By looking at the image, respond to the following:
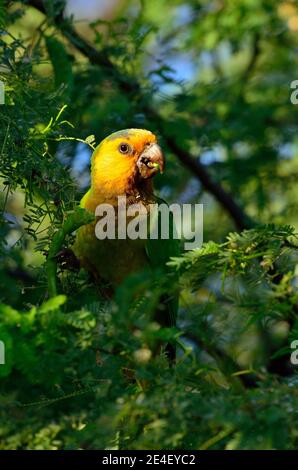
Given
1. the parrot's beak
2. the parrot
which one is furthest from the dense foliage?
the parrot's beak

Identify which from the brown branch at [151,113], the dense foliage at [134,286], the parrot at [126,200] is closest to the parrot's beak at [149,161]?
the parrot at [126,200]

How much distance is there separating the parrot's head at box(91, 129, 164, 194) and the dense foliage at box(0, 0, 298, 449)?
7.1 inches

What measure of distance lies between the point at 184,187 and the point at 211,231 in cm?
76

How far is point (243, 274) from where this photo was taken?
91.4 inches

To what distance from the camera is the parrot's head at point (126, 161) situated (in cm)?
345

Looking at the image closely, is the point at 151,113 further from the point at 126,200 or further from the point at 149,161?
the point at 126,200

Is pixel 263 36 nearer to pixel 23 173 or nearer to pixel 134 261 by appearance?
pixel 134 261

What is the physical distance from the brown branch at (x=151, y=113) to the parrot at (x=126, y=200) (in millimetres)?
770

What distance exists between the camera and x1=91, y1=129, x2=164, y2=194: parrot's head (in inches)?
136

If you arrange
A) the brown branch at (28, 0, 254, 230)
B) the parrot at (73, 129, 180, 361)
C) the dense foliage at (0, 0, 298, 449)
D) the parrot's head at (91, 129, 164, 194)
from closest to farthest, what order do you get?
the dense foliage at (0, 0, 298, 449), the parrot at (73, 129, 180, 361), the parrot's head at (91, 129, 164, 194), the brown branch at (28, 0, 254, 230)

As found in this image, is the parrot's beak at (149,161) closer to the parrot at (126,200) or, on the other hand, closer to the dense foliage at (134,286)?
the parrot at (126,200)

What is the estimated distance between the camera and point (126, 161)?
3.49 meters

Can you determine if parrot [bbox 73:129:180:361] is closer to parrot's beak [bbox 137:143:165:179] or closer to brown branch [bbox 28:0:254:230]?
parrot's beak [bbox 137:143:165:179]

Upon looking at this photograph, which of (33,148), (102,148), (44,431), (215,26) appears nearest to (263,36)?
(215,26)
